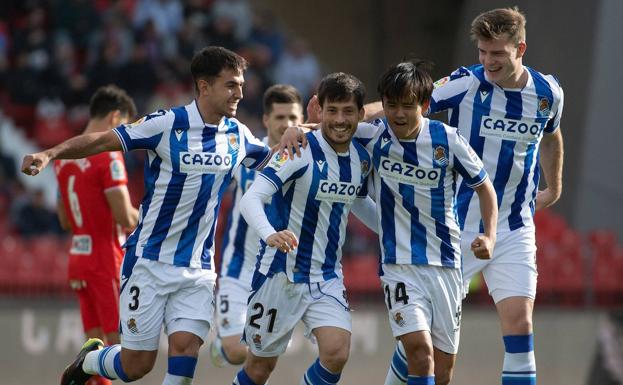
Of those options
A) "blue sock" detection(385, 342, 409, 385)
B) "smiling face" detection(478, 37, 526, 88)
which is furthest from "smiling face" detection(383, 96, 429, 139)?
"blue sock" detection(385, 342, 409, 385)

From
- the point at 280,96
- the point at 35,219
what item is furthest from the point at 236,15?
the point at 280,96

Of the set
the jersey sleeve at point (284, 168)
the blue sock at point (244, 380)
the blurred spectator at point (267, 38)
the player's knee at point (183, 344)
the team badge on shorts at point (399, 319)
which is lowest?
the blue sock at point (244, 380)

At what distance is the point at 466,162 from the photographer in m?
6.33

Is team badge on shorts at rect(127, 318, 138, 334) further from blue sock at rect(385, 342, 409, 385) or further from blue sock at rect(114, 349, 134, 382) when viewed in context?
blue sock at rect(385, 342, 409, 385)

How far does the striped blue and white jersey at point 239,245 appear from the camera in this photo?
8.25 m

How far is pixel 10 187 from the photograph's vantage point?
1634cm

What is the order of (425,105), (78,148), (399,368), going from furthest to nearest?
1. (399,368)
2. (425,105)
3. (78,148)

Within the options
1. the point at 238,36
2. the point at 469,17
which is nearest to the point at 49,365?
the point at 238,36

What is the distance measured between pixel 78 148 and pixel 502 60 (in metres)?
2.42

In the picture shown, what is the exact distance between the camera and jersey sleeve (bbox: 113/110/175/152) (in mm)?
6508

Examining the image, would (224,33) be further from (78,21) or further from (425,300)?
(425,300)

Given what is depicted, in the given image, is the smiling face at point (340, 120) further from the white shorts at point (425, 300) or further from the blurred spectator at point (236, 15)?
the blurred spectator at point (236, 15)

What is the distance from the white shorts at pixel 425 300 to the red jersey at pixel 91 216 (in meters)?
2.53

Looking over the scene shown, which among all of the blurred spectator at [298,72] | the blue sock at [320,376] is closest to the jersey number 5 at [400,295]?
the blue sock at [320,376]
